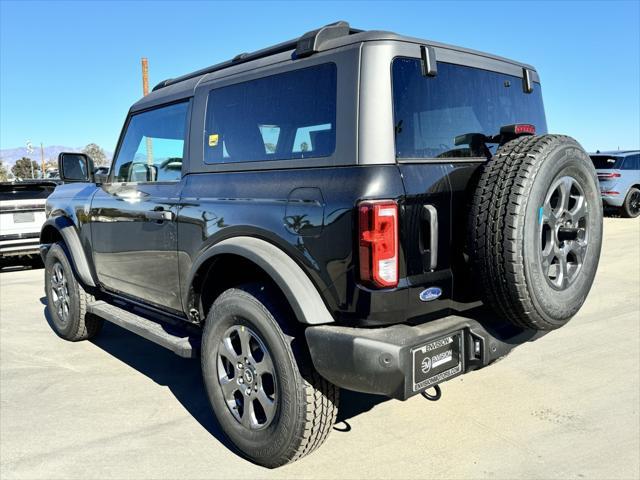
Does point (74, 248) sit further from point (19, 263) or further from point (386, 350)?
point (19, 263)

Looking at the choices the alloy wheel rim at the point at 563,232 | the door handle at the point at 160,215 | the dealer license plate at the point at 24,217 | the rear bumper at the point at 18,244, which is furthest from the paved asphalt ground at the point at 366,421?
the dealer license plate at the point at 24,217

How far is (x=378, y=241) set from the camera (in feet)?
7.58

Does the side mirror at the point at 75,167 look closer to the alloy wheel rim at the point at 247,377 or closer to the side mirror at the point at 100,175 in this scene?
the side mirror at the point at 100,175

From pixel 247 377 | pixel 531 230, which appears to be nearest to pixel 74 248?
pixel 247 377

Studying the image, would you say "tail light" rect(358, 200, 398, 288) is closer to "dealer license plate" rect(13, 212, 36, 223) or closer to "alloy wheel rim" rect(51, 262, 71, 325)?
"alloy wheel rim" rect(51, 262, 71, 325)

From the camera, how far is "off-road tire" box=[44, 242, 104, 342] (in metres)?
4.74

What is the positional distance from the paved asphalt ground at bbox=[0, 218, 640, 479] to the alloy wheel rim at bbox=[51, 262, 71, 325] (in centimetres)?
31

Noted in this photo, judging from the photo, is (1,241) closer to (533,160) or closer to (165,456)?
(165,456)

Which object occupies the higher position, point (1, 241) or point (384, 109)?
point (384, 109)

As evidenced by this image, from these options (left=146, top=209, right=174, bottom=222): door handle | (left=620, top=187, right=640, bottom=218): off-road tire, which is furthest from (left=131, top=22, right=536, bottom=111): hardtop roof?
(left=620, top=187, right=640, bottom=218): off-road tire

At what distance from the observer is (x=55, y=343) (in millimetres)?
5043

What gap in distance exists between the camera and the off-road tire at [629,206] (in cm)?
1396

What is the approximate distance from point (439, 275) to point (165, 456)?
5.79 ft

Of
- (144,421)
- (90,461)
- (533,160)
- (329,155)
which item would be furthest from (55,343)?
(533,160)
